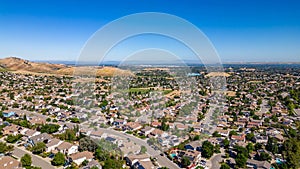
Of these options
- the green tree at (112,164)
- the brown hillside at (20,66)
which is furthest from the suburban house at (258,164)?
the brown hillside at (20,66)

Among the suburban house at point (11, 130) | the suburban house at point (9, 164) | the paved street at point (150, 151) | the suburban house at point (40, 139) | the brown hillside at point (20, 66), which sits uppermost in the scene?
the brown hillside at point (20, 66)

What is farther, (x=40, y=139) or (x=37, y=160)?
(x=40, y=139)

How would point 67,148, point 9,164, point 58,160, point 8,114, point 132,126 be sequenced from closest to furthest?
point 9,164
point 58,160
point 67,148
point 132,126
point 8,114

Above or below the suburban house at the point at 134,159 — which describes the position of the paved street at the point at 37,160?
below

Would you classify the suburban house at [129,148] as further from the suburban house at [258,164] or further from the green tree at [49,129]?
the suburban house at [258,164]

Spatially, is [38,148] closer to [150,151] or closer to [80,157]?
[80,157]

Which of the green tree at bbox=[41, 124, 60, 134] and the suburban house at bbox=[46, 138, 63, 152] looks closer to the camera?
the suburban house at bbox=[46, 138, 63, 152]

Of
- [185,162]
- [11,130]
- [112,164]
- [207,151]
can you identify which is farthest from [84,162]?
[11,130]

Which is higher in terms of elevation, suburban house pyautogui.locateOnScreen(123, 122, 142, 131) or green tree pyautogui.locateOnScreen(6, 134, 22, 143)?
green tree pyautogui.locateOnScreen(6, 134, 22, 143)

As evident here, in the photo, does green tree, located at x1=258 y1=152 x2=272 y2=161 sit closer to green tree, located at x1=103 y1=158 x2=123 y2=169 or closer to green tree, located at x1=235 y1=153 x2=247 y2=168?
green tree, located at x1=235 y1=153 x2=247 y2=168

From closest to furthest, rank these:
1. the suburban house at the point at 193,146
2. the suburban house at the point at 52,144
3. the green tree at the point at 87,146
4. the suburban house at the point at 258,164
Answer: the suburban house at the point at 258,164 < the green tree at the point at 87,146 < the suburban house at the point at 52,144 < the suburban house at the point at 193,146

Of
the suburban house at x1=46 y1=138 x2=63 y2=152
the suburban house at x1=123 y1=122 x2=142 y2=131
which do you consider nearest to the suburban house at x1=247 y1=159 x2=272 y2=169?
the suburban house at x1=123 y1=122 x2=142 y2=131
